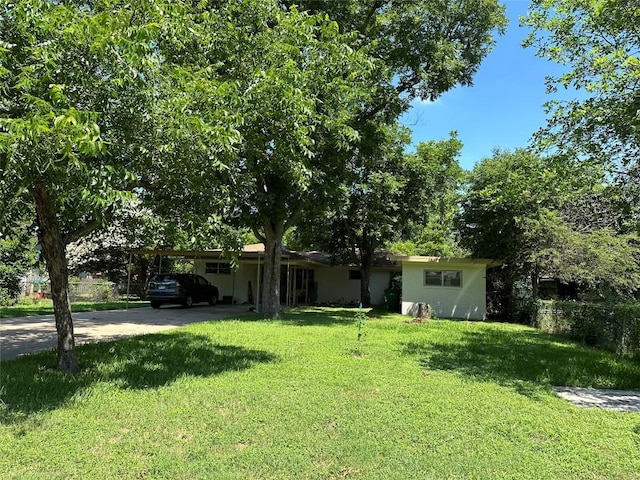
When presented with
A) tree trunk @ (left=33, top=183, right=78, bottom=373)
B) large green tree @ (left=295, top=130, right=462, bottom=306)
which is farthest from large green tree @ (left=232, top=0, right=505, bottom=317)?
tree trunk @ (left=33, top=183, right=78, bottom=373)

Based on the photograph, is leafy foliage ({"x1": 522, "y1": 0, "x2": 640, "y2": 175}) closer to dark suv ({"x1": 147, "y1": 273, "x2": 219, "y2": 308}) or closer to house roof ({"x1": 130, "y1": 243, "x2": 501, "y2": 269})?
house roof ({"x1": 130, "y1": 243, "x2": 501, "y2": 269})

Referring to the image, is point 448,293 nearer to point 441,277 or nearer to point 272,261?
point 441,277

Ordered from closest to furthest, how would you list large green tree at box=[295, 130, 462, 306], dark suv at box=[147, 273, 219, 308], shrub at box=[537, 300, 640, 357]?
1. shrub at box=[537, 300, 640, 357]
2. dark suv at box=[147, 273, 219, 308]
3. large green tree at box=[295, 130, 462, 306]

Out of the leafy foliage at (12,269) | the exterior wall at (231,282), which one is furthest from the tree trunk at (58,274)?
the exterior wall at (231,282)

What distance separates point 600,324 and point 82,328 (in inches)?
505

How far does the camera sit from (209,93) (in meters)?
5.93

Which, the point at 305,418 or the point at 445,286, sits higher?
the point at 445,286

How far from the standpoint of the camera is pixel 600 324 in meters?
11.8

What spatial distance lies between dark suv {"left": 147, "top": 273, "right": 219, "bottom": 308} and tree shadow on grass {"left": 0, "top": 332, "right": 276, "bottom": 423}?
30.4 ft

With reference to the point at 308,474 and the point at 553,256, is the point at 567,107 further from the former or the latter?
the point at 553,256

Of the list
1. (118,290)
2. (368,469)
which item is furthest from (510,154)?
(118,290)

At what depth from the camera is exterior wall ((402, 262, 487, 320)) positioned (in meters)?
19.9

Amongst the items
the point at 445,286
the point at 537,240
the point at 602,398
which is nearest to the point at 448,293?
the point at 445,286

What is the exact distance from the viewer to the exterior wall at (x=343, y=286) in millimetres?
28516
